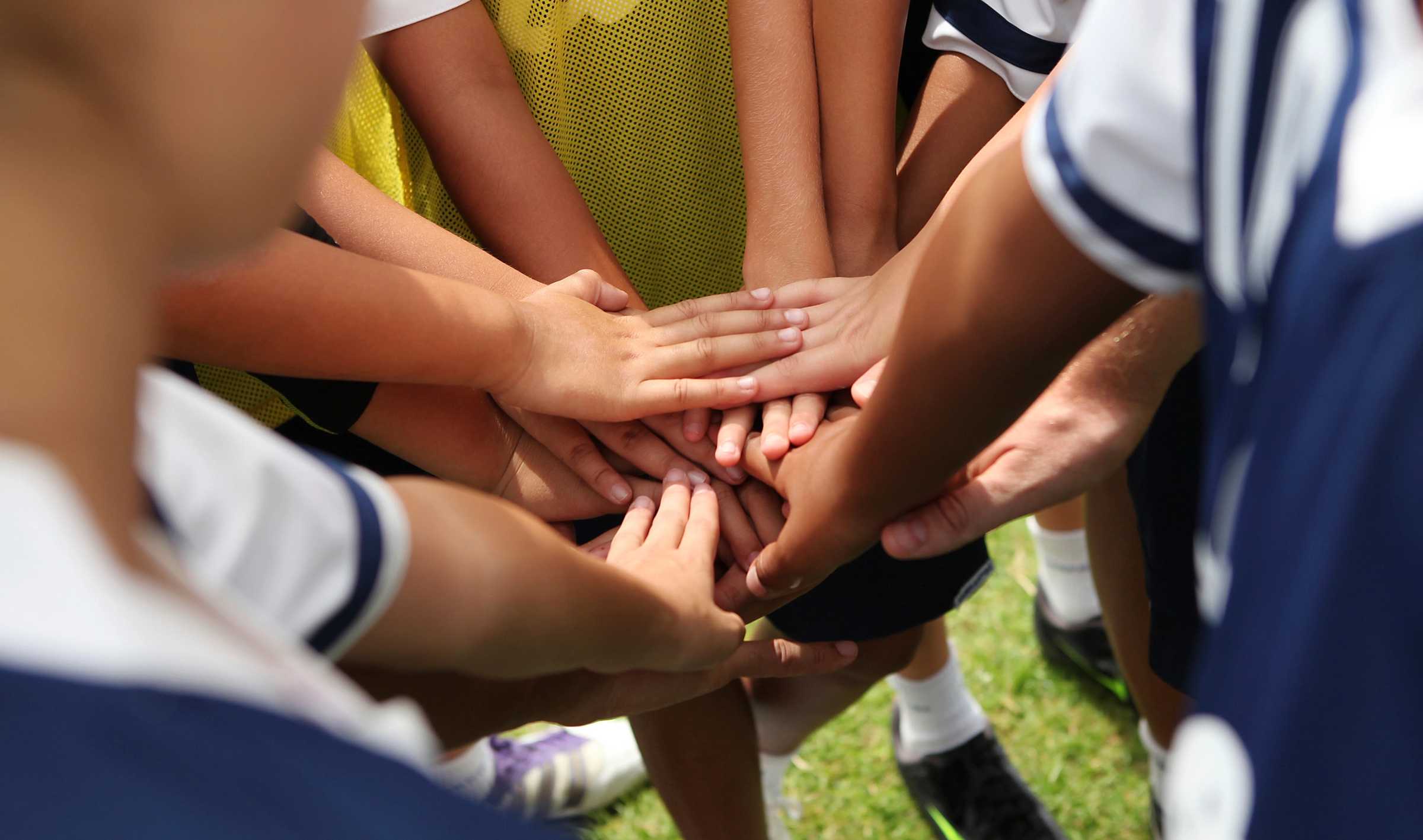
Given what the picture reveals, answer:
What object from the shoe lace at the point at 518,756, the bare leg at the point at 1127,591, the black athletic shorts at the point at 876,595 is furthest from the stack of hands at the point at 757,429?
the shoe lace at the point at 518,756

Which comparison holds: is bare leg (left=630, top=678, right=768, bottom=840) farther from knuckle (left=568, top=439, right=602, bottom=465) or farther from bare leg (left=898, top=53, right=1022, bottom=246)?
bare leg (left=898, top=53, right=1022, bottom=246)

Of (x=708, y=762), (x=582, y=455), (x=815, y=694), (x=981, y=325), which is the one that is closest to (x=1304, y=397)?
(x=981, y=325)

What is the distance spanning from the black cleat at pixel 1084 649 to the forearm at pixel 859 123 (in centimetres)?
79

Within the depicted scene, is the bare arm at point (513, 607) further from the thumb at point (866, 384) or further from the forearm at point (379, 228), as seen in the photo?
the forearm at point (379, 228)

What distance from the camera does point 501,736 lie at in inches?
72.9

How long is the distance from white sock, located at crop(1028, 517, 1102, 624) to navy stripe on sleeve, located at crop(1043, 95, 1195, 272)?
1.33 metres

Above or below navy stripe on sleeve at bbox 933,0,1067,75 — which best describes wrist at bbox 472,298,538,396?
below

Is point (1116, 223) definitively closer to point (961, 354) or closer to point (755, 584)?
point (961, 354)

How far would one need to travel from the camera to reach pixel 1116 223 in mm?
604

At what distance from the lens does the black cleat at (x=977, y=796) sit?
66.2 inches

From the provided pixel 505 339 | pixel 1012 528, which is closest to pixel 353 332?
pixel 505 339

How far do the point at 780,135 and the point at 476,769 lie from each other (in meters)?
0.99

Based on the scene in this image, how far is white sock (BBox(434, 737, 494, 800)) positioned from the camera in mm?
1667

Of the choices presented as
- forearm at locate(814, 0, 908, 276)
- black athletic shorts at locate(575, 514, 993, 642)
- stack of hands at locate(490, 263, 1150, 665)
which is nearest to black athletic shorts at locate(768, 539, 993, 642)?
black athletic shorts at locate(575, 514, 993, 642)
